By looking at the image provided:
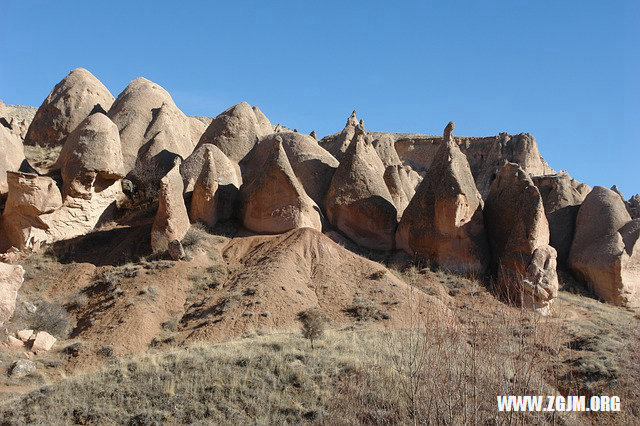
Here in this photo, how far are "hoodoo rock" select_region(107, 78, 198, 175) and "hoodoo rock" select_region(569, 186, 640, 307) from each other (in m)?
16.9

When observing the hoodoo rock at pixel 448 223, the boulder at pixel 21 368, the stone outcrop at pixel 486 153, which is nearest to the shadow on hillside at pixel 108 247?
the boulder at pixel 21 368

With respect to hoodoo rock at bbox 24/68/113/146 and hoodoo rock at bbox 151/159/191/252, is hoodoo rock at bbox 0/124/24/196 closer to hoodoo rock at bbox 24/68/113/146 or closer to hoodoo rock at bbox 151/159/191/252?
hoodoo rock at bbox 151/159/191/252

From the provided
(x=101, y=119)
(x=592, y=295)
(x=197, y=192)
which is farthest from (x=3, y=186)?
(x=592, y=295)

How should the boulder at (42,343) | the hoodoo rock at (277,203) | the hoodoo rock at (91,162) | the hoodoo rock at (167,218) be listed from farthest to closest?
1. the hoodoo rock at (91,162)
2. the hoodoo rock at (277,203)
3. the hoodoo rock at (167,218)
4. the boulder at (42,343)

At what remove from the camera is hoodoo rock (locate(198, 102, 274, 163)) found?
28266 millimetres

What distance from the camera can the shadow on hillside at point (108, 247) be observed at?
816 inches

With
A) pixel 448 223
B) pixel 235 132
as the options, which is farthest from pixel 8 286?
pixel 235 132

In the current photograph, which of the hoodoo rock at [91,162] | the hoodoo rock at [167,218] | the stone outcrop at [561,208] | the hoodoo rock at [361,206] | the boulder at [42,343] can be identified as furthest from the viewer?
the stone outcrop at [561,208]

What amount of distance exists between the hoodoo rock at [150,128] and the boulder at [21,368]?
11.7 m

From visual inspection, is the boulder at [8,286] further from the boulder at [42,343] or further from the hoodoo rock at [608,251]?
the hoodoo rock at [608,251]

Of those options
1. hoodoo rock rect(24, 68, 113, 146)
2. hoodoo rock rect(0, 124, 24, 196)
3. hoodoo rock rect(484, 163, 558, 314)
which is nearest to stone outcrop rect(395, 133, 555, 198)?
hoodoo rock rect(484, 163, 558, 314)

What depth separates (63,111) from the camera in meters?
32.9

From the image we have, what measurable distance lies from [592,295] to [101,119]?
64.4 feet

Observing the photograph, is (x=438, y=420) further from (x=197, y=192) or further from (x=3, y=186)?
(x=3, y=186)
